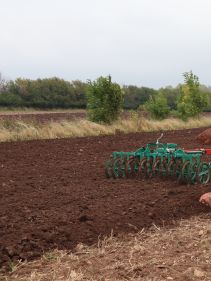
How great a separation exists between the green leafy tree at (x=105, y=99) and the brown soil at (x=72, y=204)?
10142mm

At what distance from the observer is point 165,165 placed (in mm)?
8703

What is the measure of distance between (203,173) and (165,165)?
663 millimetres

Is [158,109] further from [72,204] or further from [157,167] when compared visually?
[72,204]

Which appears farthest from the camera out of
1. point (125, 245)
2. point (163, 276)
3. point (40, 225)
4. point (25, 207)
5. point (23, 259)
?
point (25, 207)

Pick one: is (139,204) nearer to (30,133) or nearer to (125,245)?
(125,245)

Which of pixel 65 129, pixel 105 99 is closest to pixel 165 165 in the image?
pixel 65 129

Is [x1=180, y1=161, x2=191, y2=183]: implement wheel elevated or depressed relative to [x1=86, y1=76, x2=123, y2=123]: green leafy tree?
depressed

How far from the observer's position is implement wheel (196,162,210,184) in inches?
326

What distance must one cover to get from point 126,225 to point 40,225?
996 millimetres

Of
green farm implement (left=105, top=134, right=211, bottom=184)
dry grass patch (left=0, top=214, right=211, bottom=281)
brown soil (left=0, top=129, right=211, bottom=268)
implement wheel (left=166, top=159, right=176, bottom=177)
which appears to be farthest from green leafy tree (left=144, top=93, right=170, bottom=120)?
dry grass patch (left=0, top=214, right=211, bottom=281)

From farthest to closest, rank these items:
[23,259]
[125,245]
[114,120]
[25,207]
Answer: [114,120] → [25,207] → [125,245] → [23,259]

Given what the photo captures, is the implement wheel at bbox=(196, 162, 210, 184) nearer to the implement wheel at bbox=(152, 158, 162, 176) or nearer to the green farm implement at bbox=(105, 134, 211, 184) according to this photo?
the green farm implement at bbox=(105, 134, 211, 184)

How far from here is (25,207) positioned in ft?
21.7

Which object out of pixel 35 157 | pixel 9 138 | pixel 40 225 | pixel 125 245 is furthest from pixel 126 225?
pixel 9 138
